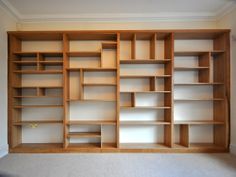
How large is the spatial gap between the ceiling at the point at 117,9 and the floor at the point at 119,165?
2520 mm

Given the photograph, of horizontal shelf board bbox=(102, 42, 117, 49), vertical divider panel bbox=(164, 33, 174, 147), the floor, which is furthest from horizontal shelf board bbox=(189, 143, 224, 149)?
horizontal shelf board bbox=(102, 42, 117, 49)

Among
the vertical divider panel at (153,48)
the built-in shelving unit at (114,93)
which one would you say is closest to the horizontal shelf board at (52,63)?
the built-in shelving unit at (114,93)

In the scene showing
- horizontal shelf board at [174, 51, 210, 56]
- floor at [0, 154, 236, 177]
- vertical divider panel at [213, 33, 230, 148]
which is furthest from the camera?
horizontal shelf board at [174, 51, 210, 56]

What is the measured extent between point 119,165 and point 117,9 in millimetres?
2606

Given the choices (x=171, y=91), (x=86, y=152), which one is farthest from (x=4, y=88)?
(x=171, y=91)

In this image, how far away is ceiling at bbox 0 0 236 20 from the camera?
100.0 inches

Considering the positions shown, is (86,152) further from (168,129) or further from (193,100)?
→ (193,100)

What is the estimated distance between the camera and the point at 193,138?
9.81 feet

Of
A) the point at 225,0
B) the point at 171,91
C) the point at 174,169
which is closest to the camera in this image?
the point at 174,169

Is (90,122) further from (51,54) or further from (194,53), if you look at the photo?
(194,53)

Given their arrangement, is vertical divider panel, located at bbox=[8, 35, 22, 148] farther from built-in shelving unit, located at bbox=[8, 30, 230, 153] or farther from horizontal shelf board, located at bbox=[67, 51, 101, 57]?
horizontal shelf board, located at bbox=[67, 51, 101, 57]

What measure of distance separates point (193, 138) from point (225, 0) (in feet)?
8.17

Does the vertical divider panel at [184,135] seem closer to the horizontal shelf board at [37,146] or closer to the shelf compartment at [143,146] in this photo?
the shelf compartment at [143,146]

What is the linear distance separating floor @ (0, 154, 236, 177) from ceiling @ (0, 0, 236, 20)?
2.52 meters
